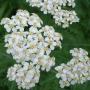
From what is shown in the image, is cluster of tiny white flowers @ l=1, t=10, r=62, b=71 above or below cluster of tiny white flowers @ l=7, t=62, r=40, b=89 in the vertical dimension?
above

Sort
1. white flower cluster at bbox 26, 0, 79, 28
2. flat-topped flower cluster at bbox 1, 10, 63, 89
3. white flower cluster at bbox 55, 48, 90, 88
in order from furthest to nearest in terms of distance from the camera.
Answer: white flower cluster at bbox 26, 0, 79, 28
white flower cluster at bbox 55, 48, 90, 88
flat-topped flower cluster at bbox 1, 10, 63, 89

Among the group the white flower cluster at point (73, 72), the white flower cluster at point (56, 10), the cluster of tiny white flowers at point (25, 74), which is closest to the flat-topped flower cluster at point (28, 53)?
the cluster of tiny white flowers at point (25, 74)

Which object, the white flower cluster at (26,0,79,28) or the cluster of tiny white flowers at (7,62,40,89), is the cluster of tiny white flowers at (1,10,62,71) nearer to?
the cluster of tiny white flowers at (7,62,40,89)

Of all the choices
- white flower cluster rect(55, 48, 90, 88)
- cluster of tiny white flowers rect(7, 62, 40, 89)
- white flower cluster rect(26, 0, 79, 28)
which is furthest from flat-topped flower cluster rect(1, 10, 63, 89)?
white flower cluster rect(26, 0, 79, 28)

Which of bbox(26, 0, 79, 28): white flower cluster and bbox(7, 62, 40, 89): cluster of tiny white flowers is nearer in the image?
bbox(7, 62, 40, 89): cluster of tiny white flowers

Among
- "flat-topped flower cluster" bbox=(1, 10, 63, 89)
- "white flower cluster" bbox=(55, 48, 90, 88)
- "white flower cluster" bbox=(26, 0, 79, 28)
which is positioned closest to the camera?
"flat-topped flower cluster" bbox=(1, 10, 63, 89)

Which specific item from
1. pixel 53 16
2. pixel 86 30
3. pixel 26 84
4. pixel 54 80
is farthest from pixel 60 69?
pixel 86 30

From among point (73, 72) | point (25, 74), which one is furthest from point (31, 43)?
point (73, 72)
